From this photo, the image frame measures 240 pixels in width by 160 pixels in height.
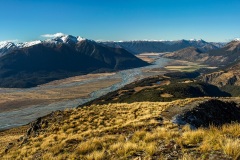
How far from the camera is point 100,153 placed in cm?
1535

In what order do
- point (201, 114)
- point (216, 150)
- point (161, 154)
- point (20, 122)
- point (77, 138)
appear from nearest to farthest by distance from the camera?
point (216, 150)
point (161, 154)
point (77, 138)
point (201, 114)
point (20, 122)

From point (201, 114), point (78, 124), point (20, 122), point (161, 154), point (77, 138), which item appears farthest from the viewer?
point (20, 122)

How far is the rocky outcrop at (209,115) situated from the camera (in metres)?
29.1

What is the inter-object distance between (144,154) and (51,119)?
27.6 metres

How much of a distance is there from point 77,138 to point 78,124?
11704 millimetres

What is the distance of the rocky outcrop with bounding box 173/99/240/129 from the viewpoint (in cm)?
2910

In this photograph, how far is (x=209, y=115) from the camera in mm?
33156

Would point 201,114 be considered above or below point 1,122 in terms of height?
above

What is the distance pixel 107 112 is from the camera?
137 feet

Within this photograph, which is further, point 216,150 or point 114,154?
point 114,154

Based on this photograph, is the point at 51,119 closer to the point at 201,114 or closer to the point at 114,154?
the point at 201,114

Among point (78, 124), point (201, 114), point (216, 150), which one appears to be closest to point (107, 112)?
point (78, 124)

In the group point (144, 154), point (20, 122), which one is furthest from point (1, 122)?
point (144, 154)

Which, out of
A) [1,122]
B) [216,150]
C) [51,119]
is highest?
[216,150]
